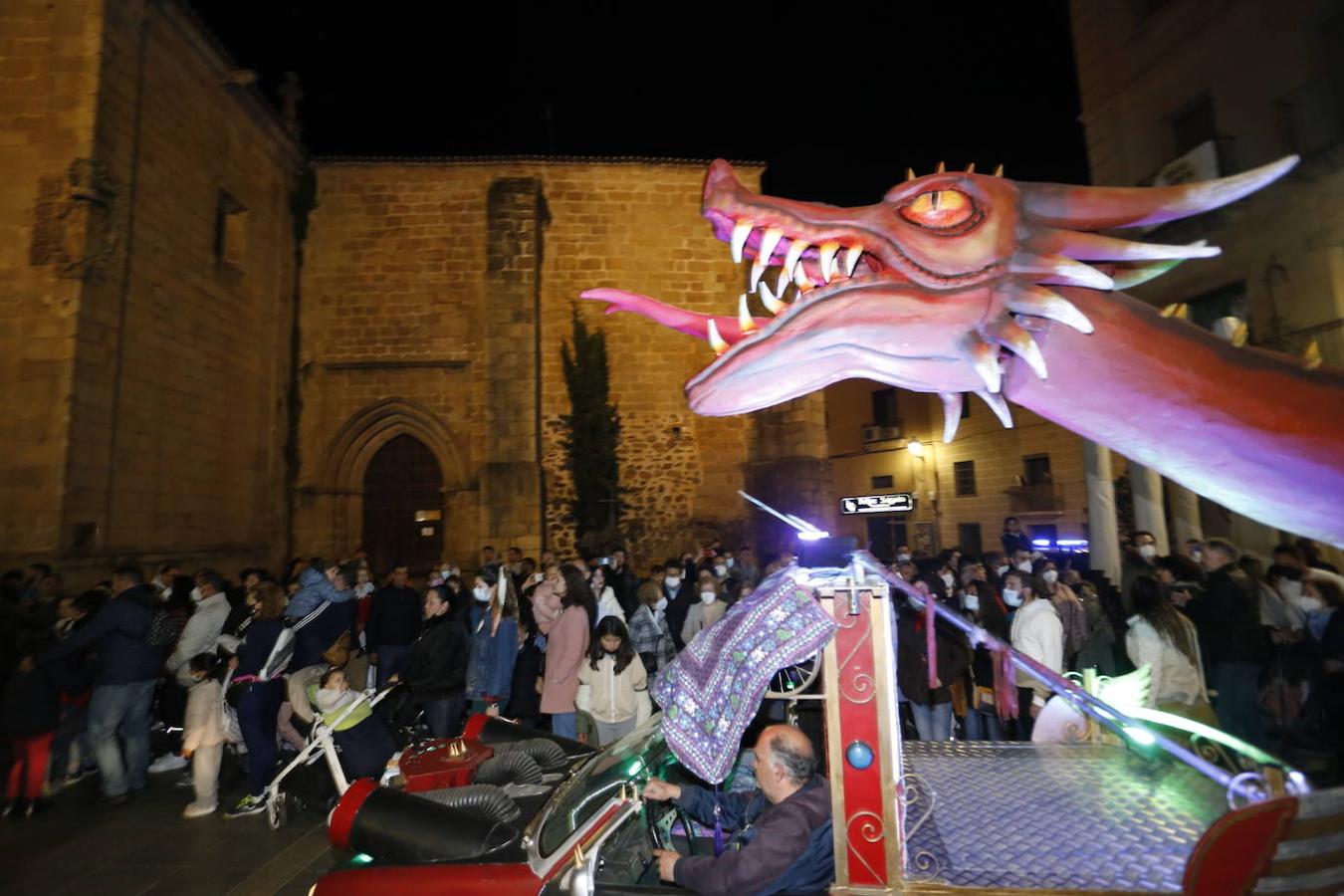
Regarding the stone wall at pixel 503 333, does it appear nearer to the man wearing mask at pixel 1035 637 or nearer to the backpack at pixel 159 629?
→ the backpack at pixel 159 629

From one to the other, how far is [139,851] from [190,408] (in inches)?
353

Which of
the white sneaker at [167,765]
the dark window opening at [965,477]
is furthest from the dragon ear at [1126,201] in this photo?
the dark window opening at [965,477]

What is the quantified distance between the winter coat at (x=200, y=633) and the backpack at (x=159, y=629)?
139 millimetres

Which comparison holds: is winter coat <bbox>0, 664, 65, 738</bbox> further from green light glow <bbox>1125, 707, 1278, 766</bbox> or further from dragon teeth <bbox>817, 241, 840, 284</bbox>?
green light glow <bbox>1125, 707, 1278, 766</bbox>

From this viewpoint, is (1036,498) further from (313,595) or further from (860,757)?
(860,757)

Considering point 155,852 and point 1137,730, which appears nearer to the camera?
point 1137,730

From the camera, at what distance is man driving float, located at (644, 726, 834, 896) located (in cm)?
236

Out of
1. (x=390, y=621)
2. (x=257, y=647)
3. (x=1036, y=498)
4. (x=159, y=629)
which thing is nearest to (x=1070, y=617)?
(x=390, y=621)

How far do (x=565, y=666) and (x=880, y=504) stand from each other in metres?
7.05

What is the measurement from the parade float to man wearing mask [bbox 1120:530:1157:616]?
5311 millimetres

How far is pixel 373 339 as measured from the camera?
50.2 ft

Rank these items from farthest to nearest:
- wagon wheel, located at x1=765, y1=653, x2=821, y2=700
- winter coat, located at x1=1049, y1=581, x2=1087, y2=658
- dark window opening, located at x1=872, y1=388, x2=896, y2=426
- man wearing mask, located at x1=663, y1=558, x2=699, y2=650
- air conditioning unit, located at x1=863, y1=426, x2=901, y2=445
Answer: dark window opening, located at x1=872, y1=388, x2=896, y2=426 → air conditioning unit, located at x1=863, y1=426, x2=901, y2=445 → man wearing mask, located at x1=663, y1=558, x2=699, y2=650 → winter coat, located at x1=1049, y1=581, x2=1087, y2=658 → wagon wheel, located at x1=765, y1=653, x2=821, y2=700

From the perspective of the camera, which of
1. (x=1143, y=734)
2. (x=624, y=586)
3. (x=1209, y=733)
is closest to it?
(x=1143, y=734)

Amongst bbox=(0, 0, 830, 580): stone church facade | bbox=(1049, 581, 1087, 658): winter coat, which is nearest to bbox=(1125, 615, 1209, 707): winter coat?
bbox=(1049, 581, 1087, 658): winter coat
